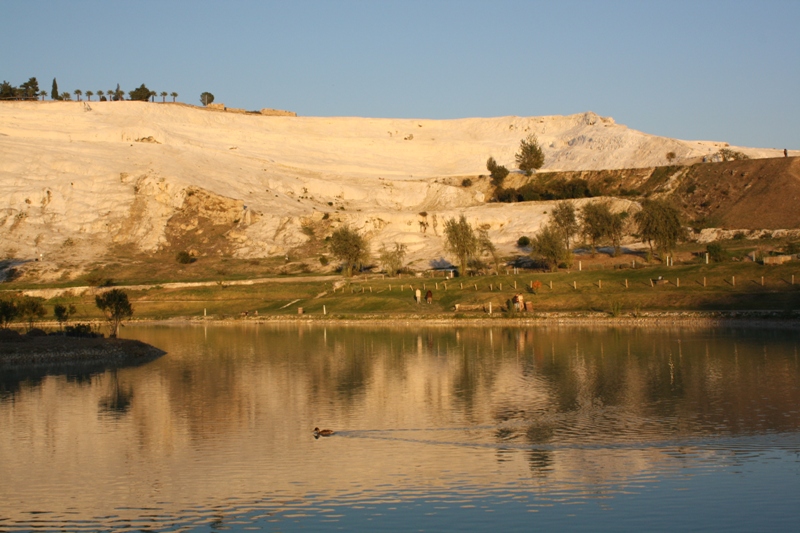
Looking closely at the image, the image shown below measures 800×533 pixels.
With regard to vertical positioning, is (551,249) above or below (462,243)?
below

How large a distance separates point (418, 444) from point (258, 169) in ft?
353

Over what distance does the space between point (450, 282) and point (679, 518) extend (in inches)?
2218

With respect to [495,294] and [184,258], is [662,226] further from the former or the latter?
[184,258]

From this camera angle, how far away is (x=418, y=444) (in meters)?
23.7

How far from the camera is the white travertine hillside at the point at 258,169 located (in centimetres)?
10244

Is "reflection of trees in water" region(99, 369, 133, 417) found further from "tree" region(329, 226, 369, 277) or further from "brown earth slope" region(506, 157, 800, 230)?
"brown earth slope" region(506, 157, 800, 230)

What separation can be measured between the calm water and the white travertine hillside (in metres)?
58.4

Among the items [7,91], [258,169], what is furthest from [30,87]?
[258,169]

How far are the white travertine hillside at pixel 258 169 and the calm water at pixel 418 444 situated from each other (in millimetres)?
58404

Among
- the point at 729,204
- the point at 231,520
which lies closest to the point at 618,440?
the point at 231,520

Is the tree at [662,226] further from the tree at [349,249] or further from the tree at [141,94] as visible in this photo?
the tree at [141,94]

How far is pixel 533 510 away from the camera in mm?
17438

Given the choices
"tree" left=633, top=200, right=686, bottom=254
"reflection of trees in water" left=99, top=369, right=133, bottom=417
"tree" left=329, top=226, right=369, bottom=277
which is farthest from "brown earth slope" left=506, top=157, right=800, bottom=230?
"reflection of trees in water" left=99, top=369, right=133, bottom=417

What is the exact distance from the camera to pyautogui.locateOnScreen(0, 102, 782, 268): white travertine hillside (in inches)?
4033
